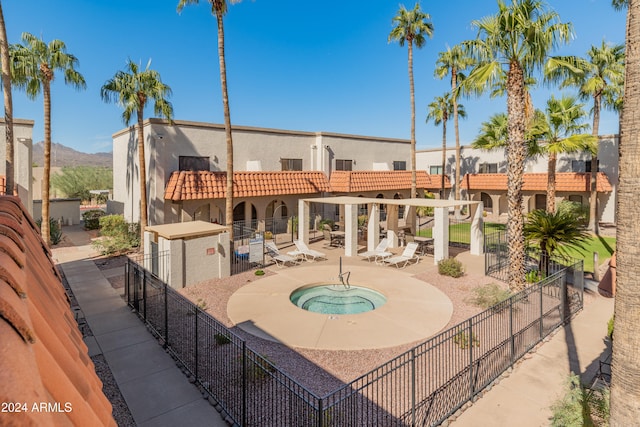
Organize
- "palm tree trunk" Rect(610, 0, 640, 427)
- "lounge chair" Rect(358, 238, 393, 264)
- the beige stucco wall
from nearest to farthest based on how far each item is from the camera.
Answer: "palm tree trunk" Rect(610, 0, 640, 427)
"lounge chair" Rect(358, 238, 393, 264)
the beige stucco wall

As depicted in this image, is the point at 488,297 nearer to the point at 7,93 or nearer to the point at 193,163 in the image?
the point at 193,163

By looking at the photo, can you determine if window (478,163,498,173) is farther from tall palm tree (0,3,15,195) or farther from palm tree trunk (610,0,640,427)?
tall palm tree (0,3,15,195)

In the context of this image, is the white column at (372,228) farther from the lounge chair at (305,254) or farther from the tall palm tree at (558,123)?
the tall palm tree at (558,123)

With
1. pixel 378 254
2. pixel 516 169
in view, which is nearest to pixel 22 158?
pixel 378 254

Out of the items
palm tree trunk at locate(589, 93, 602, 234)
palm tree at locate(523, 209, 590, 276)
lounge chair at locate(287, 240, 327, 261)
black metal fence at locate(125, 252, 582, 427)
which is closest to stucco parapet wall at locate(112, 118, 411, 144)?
lounge chair at locate(287, 240, 327, 261)

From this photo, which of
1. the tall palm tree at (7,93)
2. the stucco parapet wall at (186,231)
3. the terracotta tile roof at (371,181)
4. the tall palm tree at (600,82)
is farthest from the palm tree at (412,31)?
the tall palm tree at (7,93)

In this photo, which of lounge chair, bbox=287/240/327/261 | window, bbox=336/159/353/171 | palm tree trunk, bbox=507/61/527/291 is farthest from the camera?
window, bbox=336/159/353/171

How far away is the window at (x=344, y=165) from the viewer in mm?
32781

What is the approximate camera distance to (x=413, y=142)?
28.8m

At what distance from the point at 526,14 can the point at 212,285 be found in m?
16.1

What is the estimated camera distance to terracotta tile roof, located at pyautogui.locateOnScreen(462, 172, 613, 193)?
29291 millimetres

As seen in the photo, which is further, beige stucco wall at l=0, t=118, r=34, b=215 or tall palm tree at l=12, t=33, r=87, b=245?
beige stucco wall at l=0, t=118, r=34, b=215

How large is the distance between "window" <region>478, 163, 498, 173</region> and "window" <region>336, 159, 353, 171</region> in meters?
17.8

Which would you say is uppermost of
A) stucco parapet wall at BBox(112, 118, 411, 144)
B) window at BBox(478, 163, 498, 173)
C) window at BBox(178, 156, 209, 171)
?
stucco parapet wall at BBox(112, 118, 411, 144)
